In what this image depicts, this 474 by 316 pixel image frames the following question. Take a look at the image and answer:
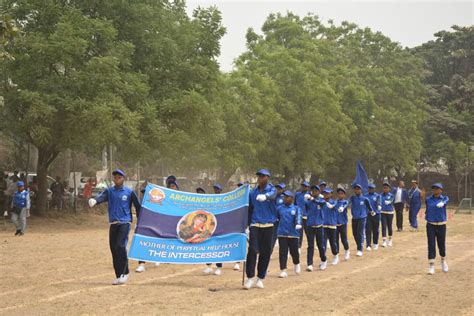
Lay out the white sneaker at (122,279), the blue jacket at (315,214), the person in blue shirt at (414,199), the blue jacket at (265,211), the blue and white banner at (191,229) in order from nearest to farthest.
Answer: the blue jacket at (265,211)
the white sneaker at (122,279)
the blue and white banner at (191,229)
the blue jacket at (315,214)
the person in blue shirt at (414,199)

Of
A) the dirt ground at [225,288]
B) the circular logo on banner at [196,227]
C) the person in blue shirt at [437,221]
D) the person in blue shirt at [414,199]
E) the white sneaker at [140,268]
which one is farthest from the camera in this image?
the person in blue shirt at [414,199]

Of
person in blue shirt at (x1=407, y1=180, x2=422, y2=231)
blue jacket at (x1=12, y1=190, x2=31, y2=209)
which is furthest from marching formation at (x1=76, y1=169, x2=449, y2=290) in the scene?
blue jacket at (x1=12, y1=190, x2=31, y2=209)

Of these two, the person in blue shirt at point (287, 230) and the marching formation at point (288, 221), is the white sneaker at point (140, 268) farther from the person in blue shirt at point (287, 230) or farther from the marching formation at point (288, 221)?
the person in blue shirt at point (287, 230)

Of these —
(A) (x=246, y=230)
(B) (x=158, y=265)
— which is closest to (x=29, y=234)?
(B) (x=158, y=265)

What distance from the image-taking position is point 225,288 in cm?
1195

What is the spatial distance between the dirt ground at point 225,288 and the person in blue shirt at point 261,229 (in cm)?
38

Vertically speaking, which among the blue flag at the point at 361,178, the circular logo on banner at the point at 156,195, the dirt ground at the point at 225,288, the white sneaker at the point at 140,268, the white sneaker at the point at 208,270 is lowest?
the dirt ground at the point at 225,288

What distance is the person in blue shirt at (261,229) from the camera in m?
11.9

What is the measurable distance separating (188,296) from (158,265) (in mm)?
4346

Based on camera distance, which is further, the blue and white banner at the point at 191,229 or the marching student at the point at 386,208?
the marching student at the point at 386,208

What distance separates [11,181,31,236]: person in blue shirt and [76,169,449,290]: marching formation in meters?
9.18

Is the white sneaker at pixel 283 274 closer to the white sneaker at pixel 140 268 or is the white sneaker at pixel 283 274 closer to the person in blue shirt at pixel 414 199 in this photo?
the white sneaker at pixel 140 268

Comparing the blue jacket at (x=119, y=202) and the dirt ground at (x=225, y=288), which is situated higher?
the blue jacket at (x=119, y=202)

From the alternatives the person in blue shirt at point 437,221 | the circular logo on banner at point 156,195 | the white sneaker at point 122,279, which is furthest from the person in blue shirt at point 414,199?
the white sneaker at point 122,279
